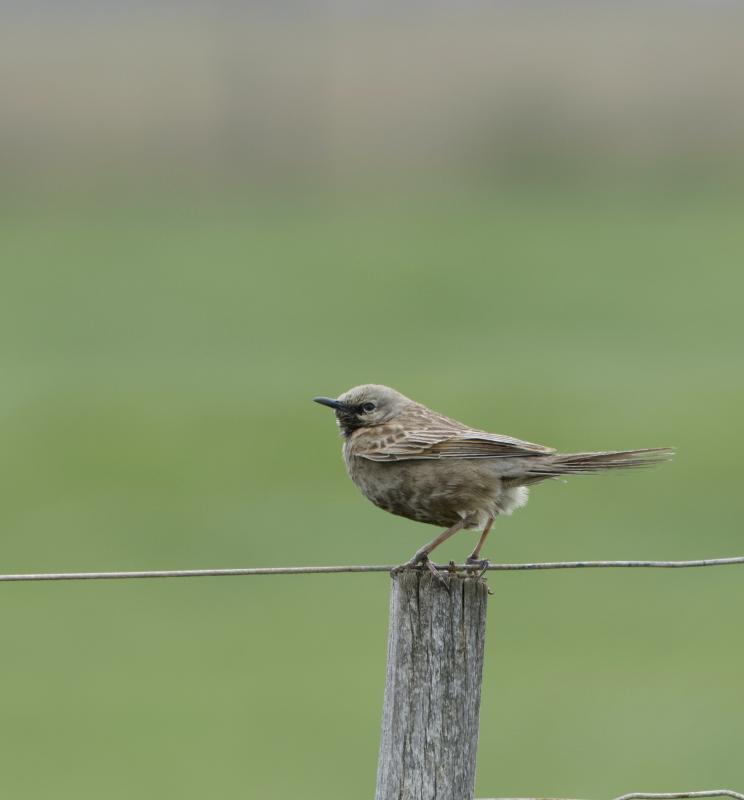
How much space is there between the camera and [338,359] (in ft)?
103

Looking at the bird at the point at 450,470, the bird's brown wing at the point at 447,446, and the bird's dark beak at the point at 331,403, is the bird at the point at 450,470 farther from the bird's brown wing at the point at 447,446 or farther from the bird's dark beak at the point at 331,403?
the bird's dark beak at the point at 331,403

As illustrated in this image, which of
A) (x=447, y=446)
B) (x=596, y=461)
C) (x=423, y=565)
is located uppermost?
(x=447, y=446)

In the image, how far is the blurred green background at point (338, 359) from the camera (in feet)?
55.4

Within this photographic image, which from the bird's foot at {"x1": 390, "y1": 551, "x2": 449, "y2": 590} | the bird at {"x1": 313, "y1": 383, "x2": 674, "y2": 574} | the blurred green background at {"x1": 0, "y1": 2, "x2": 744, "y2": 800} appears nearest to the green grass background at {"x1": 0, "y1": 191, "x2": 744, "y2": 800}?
the blurred green background at {"x1": 0, "y1": 2, "x2": 744, "y2": 800}

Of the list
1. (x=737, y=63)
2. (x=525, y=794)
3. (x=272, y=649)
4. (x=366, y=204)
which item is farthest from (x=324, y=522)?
(x=737, y=63)

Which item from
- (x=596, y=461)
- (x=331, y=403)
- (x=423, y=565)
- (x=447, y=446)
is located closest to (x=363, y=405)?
(x=331, y=403)

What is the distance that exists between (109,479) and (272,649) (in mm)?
8152

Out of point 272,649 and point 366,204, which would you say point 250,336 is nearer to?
point 366,204

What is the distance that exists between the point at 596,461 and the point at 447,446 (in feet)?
2.16

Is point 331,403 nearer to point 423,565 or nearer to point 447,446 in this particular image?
point 447,446

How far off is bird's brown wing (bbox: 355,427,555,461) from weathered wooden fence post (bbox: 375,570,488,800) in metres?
1.46

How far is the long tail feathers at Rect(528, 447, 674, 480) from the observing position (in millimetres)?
6020

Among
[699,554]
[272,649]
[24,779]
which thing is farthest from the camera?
[699,554]

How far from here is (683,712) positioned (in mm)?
16750
